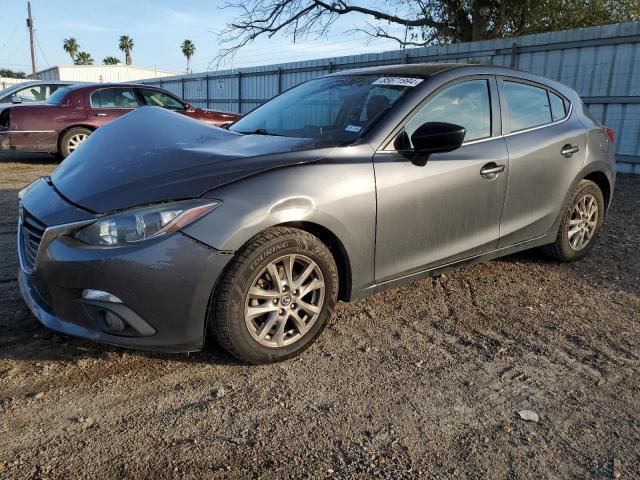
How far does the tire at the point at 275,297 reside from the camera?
2.62 m

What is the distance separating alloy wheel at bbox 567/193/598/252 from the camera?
4469mm

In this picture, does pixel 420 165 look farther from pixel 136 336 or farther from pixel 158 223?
pixel 136 336

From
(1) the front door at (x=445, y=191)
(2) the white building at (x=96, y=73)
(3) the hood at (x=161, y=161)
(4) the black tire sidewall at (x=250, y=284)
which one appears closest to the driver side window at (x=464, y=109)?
(1) the front door at (x=445, y=191)

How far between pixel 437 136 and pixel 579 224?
2.18 m

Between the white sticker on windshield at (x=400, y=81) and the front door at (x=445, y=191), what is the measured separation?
16 centimetres

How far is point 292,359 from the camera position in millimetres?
2951

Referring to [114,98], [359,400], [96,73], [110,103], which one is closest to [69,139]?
[110,103]

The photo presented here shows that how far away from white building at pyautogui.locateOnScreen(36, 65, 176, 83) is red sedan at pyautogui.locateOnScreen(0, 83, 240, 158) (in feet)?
130

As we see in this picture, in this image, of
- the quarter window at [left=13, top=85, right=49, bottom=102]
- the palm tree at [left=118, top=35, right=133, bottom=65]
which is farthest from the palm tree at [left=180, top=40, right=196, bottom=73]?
the quarter window at [left=13, top=85, right=49, bottom=102]

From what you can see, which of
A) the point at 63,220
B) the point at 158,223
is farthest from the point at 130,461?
the point at 63,220

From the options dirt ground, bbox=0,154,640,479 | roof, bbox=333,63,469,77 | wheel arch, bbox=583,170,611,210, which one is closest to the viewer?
dirt ground, bbox=0,154,640,479

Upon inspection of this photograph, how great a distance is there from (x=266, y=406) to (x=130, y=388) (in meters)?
0.70

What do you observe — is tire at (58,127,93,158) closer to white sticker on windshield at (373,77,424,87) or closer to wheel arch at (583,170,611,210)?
white sticker on windshield at (373,77,424,87)

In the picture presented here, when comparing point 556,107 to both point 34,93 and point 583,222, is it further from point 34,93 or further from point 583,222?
point 34,93
